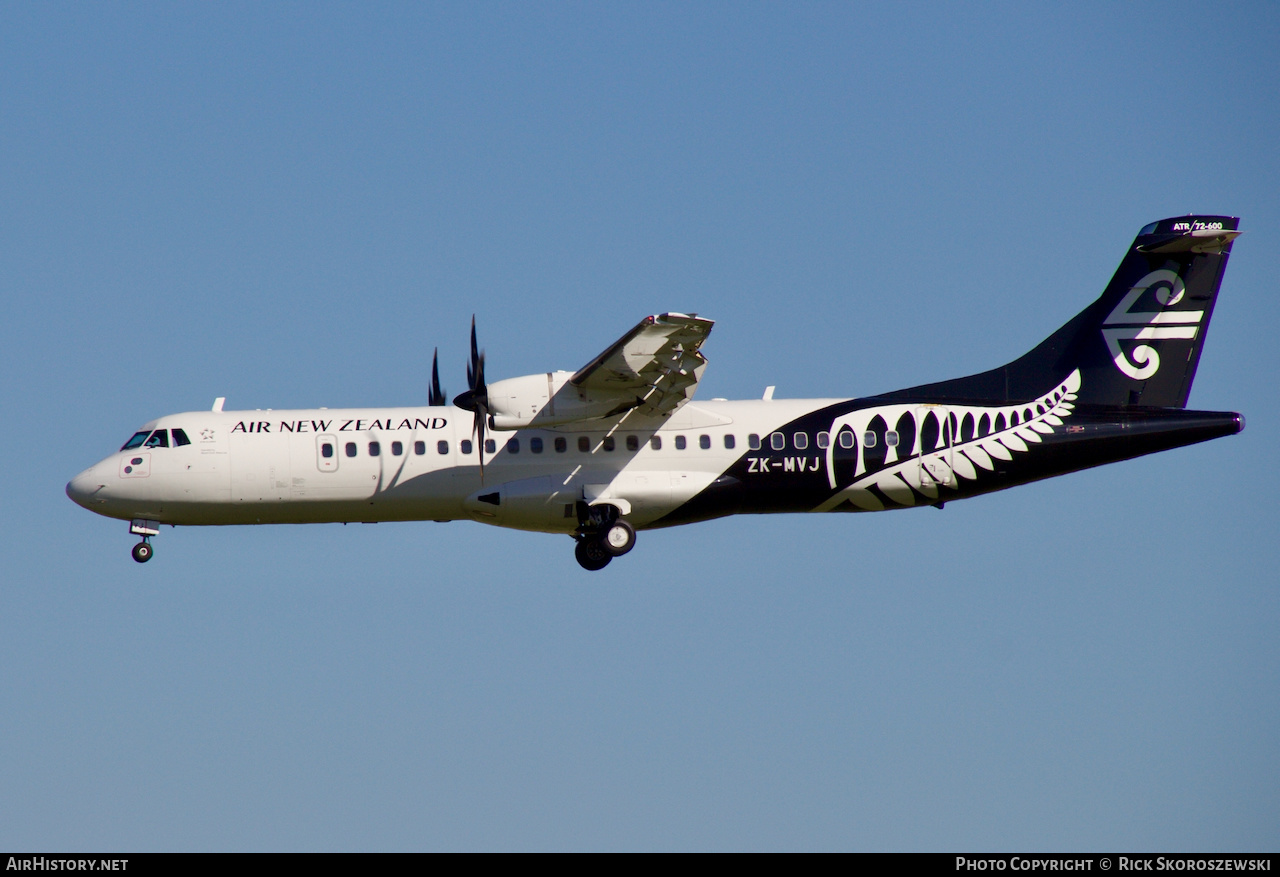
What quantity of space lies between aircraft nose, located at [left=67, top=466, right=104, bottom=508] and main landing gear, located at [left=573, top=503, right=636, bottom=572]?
29.6 ft

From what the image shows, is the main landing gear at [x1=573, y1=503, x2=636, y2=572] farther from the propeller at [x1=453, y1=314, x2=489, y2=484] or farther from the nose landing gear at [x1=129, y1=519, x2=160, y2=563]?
the nose landing gear at [x1=129, y1=519, x2=160, y2=563]

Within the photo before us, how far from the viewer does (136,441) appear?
1037 inches

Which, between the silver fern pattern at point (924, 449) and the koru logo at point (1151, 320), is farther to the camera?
the koru logo at point (1151, 320)

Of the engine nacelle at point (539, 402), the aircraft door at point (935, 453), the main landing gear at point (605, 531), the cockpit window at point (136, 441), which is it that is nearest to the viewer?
the engine nacelle at point (539, 402)

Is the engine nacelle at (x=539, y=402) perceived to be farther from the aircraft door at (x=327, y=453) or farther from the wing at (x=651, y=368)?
the aircraft door at (x=327, y=453)

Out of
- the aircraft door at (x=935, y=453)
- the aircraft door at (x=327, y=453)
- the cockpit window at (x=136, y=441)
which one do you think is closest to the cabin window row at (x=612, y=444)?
the aircraft door at (x=327, y=453)

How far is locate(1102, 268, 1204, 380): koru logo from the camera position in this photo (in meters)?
27.9

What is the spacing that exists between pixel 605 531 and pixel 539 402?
2976 mm

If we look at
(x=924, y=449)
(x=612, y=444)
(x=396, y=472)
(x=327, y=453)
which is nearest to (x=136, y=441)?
(x=327, y=453)

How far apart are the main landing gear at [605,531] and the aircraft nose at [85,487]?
9.01 meters

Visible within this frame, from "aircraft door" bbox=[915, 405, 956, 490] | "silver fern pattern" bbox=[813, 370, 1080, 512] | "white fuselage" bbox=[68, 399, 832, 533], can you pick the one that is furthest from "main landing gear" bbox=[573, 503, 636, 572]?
"aircraft door" bbox=[915, 405, 956, 490]

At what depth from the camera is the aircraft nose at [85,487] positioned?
26.0 metres

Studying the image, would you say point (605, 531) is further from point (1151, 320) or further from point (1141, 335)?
point (1151, 320)

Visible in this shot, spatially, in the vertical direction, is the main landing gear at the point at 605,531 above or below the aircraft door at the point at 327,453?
below
